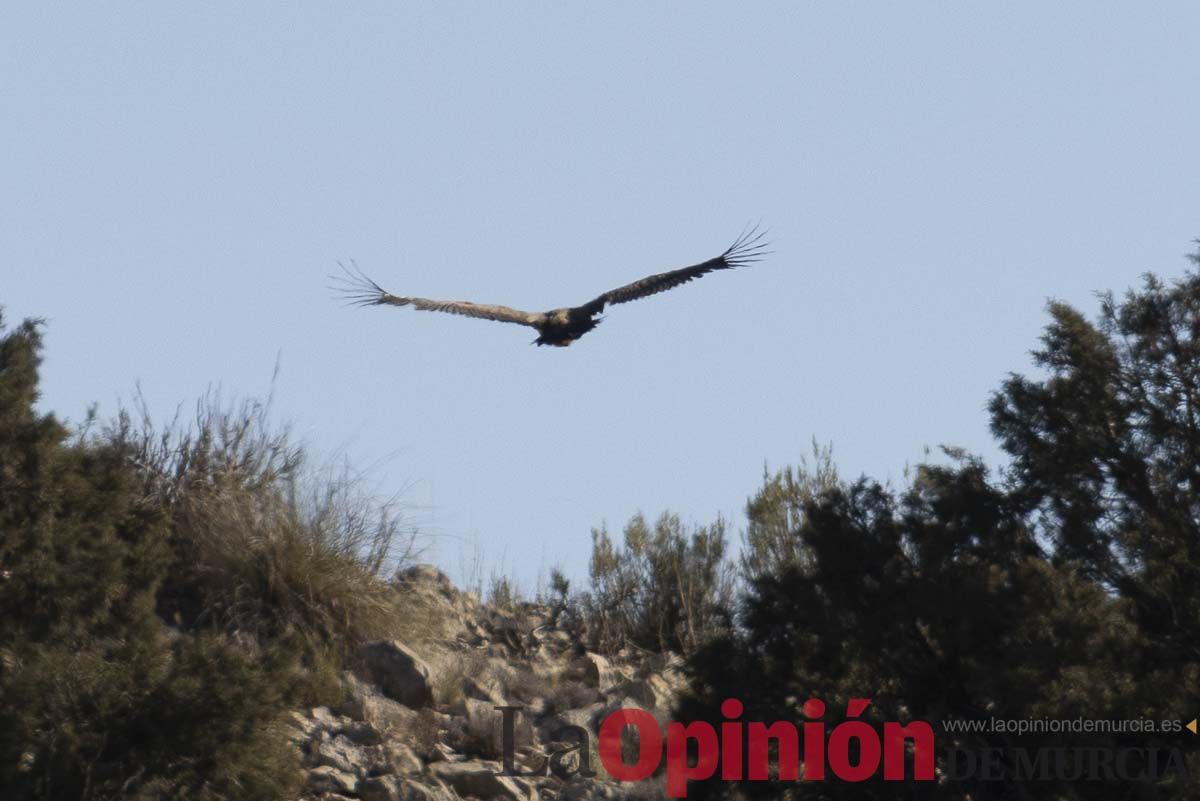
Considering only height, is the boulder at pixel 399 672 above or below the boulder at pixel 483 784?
above

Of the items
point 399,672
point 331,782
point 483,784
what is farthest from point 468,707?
point 331,782

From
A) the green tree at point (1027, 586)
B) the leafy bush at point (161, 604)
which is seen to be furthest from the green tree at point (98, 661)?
the green tree at point (1027, 586)

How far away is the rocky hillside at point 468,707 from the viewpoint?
16.6 metres

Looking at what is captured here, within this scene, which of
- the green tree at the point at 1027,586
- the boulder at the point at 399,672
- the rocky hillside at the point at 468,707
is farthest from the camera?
the boulder at the point at 399,672

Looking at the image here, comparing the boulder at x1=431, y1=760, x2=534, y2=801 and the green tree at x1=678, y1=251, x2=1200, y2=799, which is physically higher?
the green tree at x1=678, y1=251, x2=1200, y2=799

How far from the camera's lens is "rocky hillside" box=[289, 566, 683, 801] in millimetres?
16594

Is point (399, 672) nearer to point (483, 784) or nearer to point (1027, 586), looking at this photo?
point (483, 784)

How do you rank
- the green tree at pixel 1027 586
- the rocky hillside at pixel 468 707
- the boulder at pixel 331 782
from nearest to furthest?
the green tree at pixel 1027 586 → the boulder at pixel 331 782 → the rocky hillside at pixel 468 707

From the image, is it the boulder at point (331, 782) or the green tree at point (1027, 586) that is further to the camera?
the boulder at point (331, 782)

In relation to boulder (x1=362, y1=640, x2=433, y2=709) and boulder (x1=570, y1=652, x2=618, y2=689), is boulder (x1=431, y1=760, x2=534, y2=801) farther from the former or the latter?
boulder (x1=570, y1=652, x2=618, y2=689)

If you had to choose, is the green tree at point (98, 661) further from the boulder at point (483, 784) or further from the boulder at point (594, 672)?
the boulder at point (594, 672)

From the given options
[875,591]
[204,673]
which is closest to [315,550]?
[204,673]

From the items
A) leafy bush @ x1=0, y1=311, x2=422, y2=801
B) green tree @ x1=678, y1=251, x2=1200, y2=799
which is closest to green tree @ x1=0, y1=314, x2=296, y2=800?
leafy bush @ x1=0, y1=311, x2=422, y2=801

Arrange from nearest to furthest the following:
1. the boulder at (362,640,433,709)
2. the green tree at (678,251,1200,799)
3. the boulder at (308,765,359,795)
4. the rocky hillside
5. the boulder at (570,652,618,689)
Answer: the green tree at (678,251,1200,799)
the boulder at (308,765,359,795)
the rocky hillside
the boulder at (362,640,433,709)
the boulder at (570,652,618,689)
